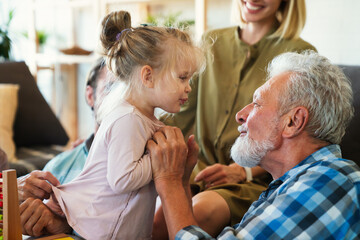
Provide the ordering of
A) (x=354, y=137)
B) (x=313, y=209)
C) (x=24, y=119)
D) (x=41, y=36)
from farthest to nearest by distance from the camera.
→ (x=41, y=36) < (x=24, y=119) < (x=354, y=137) < (x=313, y=209)

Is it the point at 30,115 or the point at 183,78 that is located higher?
the point at 183,78

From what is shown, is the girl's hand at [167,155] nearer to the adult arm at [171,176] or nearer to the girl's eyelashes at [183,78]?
the adult arm at [171,176]

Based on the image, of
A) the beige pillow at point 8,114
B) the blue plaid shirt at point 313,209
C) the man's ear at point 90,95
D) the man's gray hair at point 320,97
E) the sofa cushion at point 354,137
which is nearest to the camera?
the blue plaid shirt at point 313,209

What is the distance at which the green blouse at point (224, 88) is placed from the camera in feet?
6.56

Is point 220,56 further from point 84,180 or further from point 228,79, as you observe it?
point 84,180

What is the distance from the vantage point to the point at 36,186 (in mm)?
1494

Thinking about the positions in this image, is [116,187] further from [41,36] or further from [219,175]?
[41,36]

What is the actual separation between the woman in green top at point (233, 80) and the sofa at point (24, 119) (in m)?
1.13

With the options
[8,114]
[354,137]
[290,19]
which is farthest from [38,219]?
[8,114]

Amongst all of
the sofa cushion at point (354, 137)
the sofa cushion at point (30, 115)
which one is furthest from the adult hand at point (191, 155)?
the sofa cushion at point (30, 115)

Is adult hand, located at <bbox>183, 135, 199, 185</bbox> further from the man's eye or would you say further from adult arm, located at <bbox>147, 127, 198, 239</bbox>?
the man's eye

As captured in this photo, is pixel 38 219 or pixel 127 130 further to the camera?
pixel 38 219

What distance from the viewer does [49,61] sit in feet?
16.1

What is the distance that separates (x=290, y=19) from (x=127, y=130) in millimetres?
1059
